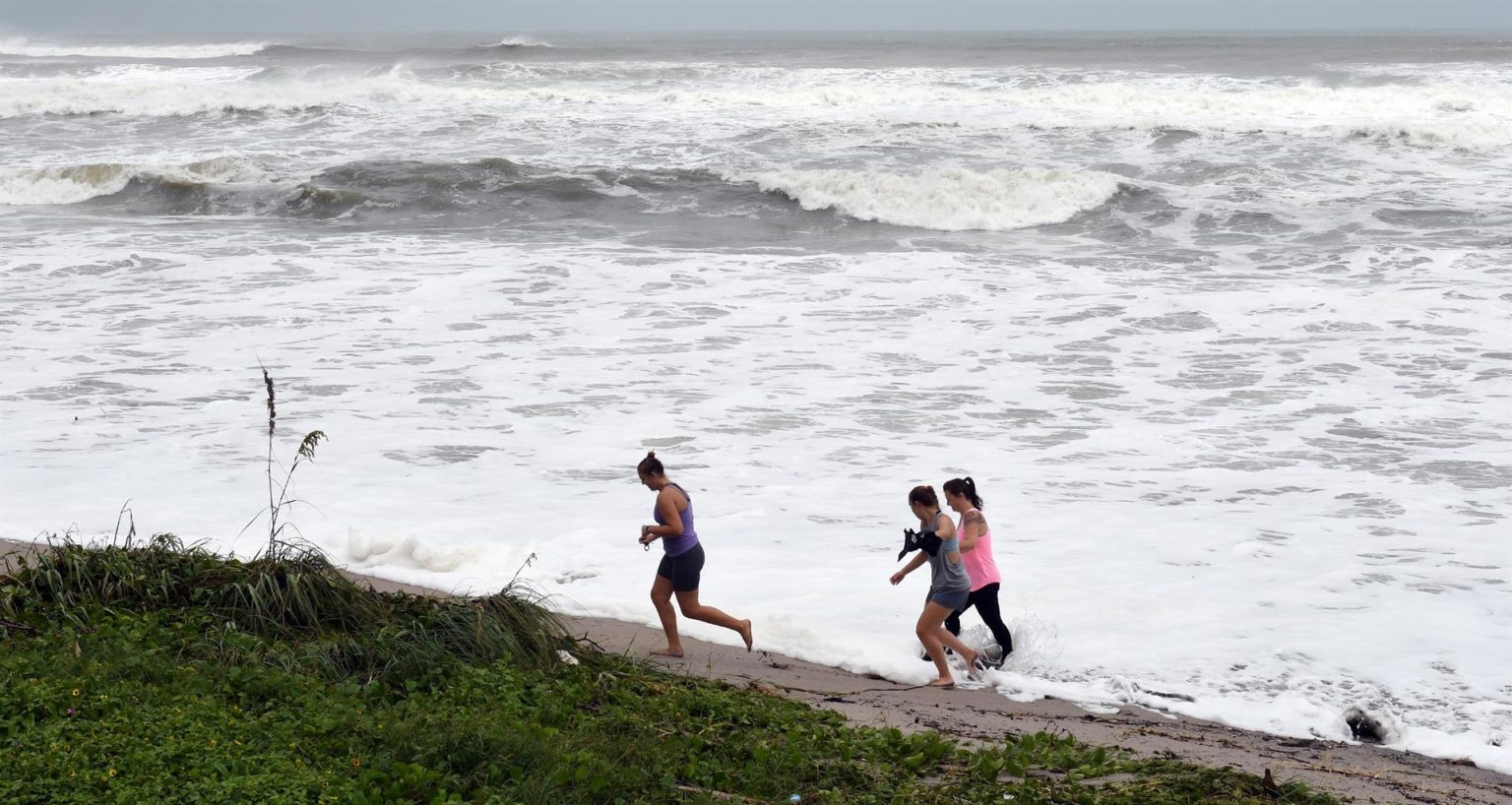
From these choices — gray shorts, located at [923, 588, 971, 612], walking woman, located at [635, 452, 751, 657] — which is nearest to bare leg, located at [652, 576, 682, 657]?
walking woman, located at [635, 452, 751, 657]

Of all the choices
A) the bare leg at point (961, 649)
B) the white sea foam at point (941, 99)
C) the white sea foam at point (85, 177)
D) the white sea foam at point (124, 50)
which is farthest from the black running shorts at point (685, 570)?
the white sea foam at point (124, 50)

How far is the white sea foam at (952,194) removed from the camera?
2528cm

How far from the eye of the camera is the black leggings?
7.34 meters

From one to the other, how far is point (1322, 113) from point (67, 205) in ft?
107

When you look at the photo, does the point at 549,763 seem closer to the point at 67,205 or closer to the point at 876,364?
the point at 876,364

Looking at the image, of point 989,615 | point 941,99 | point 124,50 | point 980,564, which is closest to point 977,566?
point 980,564

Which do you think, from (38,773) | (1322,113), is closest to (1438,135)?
(1322,113)

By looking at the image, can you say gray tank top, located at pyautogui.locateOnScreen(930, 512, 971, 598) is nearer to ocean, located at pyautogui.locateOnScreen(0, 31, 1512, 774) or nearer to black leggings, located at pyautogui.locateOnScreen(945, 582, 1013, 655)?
black leggings, located at pyautogui.locateOnScreen(945, 582, 1013, 655)

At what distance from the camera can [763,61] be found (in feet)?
203

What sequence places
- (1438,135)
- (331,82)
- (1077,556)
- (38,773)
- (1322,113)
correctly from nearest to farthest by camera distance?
(38,773), (1077,556), (1438,135), (1322,113), (331,82)

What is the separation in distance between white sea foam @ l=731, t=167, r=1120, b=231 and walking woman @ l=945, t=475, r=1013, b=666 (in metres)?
17.7

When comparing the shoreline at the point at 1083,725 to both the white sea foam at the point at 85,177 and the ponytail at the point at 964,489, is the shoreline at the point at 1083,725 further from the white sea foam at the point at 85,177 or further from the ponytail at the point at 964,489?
the white sea foam at the point at 85,177

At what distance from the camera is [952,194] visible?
1024 inches

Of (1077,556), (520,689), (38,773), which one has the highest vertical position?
(38,773)
